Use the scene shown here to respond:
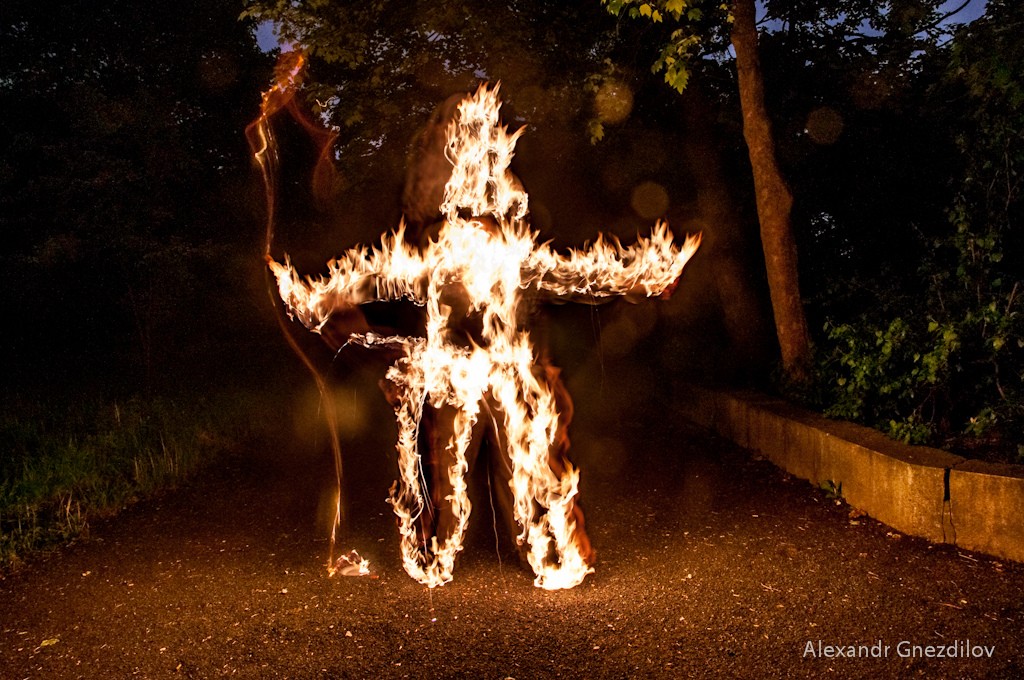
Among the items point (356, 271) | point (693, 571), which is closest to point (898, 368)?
point (693, 571)

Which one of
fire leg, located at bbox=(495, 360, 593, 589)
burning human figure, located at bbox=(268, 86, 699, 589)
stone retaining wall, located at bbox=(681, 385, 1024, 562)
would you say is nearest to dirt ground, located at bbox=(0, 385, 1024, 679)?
stone retaining wall, located at bbox=(681, 385, 1024, 562)

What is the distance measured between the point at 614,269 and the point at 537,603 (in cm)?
212

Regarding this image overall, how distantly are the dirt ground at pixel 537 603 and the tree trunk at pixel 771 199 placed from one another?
2121 millimetres

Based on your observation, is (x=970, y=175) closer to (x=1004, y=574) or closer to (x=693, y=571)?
(x=1004, y=574)

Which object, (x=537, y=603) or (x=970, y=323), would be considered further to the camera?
(x=970, y=323)

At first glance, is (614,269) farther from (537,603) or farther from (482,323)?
(537,603)

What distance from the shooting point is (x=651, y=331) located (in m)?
16.1

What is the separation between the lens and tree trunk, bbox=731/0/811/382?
8844mm

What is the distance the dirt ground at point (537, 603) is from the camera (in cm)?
425

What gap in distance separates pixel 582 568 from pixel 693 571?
727mm

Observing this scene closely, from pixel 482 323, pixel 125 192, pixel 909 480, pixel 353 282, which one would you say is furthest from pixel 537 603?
pixel 125 192

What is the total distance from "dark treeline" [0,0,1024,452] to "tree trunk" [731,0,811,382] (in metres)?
0.53

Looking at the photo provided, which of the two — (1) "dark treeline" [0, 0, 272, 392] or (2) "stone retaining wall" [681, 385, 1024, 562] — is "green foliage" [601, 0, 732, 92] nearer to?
(2) "stone retaining wall" [681, 385, 1024, 562]

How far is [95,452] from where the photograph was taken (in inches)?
351
